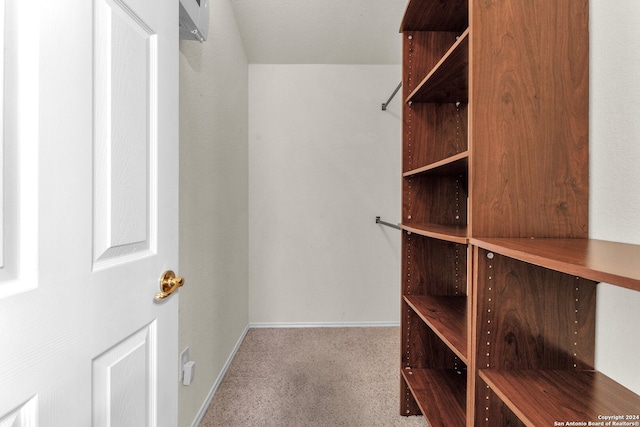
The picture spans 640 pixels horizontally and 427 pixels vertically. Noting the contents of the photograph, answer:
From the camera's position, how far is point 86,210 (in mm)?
515

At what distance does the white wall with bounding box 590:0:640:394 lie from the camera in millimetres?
714

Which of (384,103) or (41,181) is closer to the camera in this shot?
(41,181)

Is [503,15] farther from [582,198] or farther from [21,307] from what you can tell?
[21,307]

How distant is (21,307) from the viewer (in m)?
0.40

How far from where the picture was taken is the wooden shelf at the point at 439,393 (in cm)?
114

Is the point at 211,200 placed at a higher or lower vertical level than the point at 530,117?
lower

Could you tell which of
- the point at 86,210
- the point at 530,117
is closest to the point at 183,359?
the point at 86,210

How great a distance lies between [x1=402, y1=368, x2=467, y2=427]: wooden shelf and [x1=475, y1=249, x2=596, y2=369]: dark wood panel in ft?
1.60

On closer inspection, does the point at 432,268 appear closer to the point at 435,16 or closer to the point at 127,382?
the point at 435,16

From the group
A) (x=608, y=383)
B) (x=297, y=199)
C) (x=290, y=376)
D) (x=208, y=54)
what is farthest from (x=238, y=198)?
(x=608, y=383)

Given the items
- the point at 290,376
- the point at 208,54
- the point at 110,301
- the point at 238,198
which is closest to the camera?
the point at 110,301

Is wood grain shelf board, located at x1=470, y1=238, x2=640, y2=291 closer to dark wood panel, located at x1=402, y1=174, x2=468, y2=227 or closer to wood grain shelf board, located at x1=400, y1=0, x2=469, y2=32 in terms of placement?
dark wood panel, located at x1=402, y1=174, x2=468, y2=227

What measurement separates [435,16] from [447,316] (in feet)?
4.43

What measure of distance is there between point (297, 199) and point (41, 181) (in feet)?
6.84
